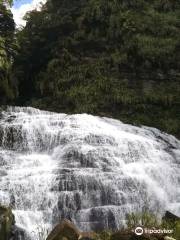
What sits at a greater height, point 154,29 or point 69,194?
point 154,29

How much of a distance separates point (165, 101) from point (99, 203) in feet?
46.8

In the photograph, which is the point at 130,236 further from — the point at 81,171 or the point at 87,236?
the point at 81,171

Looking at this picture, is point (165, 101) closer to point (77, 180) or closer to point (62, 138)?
point (62, 138)

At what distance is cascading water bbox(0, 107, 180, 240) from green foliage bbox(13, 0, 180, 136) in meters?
5.02

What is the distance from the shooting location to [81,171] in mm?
19359

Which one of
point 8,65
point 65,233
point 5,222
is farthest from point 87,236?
point 8,65

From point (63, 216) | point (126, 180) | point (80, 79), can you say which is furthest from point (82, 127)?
point (80, 79)

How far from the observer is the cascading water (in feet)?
58.5

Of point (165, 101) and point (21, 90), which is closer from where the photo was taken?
point (165, 101)

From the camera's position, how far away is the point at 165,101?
1246 inches

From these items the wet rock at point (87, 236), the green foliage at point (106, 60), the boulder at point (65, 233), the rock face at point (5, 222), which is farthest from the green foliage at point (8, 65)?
the wet rock at point (87, 236)

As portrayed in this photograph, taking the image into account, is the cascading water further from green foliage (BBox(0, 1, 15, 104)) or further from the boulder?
the boulder

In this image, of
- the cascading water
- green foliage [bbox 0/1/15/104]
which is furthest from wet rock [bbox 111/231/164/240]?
green foliage [bbox 0/1/15/104]

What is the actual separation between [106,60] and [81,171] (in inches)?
670
